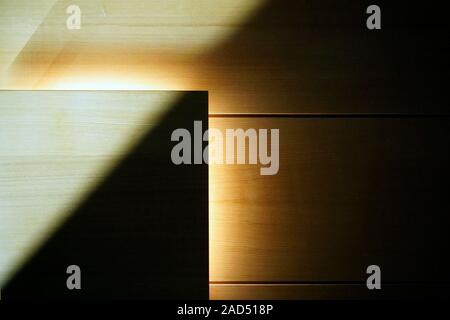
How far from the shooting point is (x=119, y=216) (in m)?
0.67

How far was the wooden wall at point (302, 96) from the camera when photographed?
73 centimetres

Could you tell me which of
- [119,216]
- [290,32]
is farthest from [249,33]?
[119,216]

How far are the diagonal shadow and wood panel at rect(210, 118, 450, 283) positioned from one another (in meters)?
0.07

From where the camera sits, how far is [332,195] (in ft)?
2.41

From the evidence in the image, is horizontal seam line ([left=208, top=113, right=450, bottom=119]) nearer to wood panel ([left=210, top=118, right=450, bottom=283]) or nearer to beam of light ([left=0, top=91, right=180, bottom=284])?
wood panel ([left=210, top=118, right=450, bottom=283])

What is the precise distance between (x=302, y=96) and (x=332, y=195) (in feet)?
0.57

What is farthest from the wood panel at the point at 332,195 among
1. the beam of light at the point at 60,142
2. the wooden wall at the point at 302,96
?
the beam of light at the point at 60,142

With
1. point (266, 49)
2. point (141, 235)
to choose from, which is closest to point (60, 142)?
point (141, 235)

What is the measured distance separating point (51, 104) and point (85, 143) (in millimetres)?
79

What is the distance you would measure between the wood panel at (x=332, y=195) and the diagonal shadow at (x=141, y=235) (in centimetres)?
7

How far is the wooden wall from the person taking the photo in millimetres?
729

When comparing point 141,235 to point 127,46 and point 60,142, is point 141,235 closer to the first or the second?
point 60,142

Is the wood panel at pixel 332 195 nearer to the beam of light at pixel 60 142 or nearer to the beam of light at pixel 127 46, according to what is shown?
the beam of light at pixel 127 46

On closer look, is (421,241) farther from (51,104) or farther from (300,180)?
(51,104)
